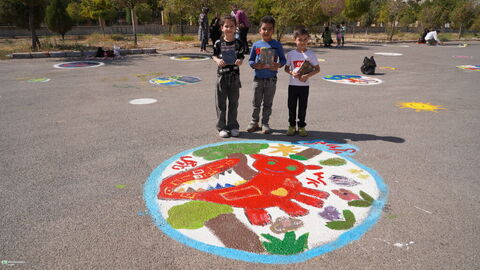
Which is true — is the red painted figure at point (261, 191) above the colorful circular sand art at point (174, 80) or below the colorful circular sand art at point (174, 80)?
below

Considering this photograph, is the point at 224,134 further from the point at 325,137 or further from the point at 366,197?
the point at 366,197

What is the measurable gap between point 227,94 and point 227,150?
1.05 m

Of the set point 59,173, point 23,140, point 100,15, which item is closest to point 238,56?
point 59,173

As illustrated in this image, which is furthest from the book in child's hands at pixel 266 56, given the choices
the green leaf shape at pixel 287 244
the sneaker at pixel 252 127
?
the green leaf shape at pixel 287 244

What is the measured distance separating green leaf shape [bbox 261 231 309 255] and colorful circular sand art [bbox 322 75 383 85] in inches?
305

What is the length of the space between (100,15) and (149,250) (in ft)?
102

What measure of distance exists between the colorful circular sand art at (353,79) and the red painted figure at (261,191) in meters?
6.49

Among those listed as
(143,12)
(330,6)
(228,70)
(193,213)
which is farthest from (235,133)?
(143,12)

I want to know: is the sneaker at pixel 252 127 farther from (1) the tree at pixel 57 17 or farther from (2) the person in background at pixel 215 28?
(1) the tree at pixel 57 17

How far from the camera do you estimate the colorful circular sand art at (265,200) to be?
97.3 inches

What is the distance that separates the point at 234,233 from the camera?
8.43ft

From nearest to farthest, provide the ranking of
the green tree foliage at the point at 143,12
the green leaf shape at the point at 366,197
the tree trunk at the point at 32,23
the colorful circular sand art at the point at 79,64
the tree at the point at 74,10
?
the green leaf shape at the point at 366,197 → the colorful circular sand art at the point at 79,64 → the tree trunk at the point at 32,23 → the tree at the point at 74,10 → the green tree foliage at the point at 143,12

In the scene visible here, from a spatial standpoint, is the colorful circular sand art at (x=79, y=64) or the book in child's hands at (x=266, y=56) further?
the colorful circular sand art at (x=79, y=64)

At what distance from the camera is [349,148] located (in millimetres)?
4422
